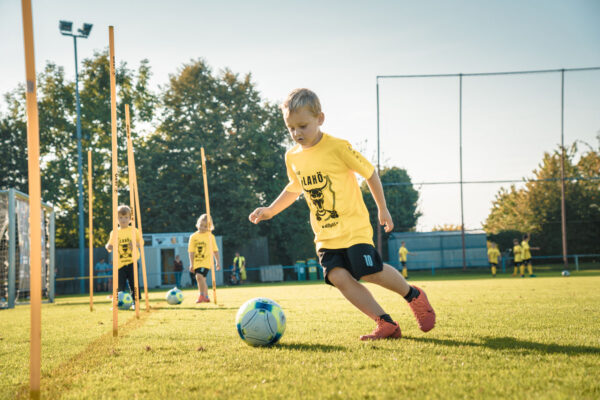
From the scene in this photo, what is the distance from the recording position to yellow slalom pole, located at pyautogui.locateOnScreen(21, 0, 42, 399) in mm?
2650

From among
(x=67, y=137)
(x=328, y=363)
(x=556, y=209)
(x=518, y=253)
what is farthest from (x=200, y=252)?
(x=556, y=209)

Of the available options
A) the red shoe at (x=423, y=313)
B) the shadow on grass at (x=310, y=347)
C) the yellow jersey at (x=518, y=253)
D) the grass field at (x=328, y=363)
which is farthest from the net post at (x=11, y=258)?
the yellow jersey at (x=518, y=253)

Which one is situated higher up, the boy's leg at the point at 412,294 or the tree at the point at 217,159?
the tree at the point at 217,159

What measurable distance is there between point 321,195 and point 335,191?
0.45 ft

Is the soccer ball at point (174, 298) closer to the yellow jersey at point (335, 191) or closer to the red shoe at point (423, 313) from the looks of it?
the yellow jersey at point (335, 191)

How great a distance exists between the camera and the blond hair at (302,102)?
4.21 meters

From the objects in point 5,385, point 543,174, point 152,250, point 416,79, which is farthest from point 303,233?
point 5,385

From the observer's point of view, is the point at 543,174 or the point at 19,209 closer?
A: the point at 19,209

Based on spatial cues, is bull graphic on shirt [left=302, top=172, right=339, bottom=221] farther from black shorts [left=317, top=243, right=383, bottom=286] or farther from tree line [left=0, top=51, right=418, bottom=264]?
tree line [left=0, top=51, right=418, bottom=264]

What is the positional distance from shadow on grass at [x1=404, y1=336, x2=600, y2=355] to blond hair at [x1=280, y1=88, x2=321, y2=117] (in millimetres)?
2051

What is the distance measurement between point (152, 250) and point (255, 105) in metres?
13.8

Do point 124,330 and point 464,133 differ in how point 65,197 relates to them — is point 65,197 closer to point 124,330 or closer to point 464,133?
point 464,133

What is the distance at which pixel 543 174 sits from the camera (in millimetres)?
46844

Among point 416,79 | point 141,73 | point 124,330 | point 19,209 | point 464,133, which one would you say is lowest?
point 124,330
